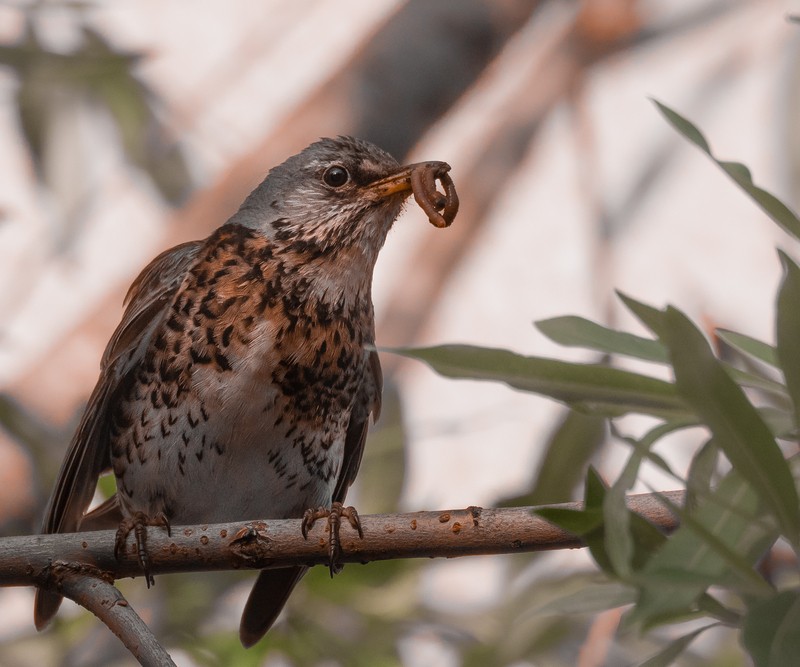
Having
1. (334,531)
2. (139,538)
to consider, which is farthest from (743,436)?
(139,538)

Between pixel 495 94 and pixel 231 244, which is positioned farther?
pixel 495 94

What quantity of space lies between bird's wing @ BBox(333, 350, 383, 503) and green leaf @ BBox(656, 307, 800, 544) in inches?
39.7

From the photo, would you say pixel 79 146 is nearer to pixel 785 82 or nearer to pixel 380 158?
pixel 380 158

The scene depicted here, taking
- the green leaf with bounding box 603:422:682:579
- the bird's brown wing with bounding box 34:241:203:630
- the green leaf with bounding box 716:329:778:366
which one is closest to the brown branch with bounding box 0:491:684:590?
the green leaf with bounding box 716:329:778:366

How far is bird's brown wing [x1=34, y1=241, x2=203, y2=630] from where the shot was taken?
146 cm

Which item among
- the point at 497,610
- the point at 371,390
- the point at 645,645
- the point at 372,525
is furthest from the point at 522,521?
the point at 645,645

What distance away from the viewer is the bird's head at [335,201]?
4.95 ft

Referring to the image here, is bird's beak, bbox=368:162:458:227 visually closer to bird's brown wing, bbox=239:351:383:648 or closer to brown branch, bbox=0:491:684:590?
bird's brown wing, bbox=239:351:383:648

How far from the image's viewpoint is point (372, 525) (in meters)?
0.97

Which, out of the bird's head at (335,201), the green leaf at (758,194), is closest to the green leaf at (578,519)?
the green leaf at (758,194)

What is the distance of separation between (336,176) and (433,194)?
274 millimetres

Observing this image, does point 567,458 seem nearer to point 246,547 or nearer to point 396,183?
point 396,183

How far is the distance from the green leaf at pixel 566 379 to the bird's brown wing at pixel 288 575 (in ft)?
2.95

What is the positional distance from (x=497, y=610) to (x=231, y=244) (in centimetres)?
89
